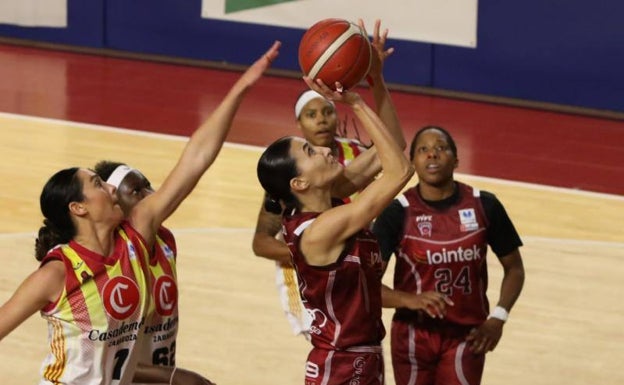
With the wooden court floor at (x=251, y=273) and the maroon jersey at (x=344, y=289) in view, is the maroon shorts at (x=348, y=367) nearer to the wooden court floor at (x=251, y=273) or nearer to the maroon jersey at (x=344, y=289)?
the maroon jersey at (x=344, y=289)

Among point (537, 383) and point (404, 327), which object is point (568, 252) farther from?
point (404, 327)

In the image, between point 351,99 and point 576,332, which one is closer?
point 351,99

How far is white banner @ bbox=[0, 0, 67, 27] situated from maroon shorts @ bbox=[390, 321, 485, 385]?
1081 centimetres

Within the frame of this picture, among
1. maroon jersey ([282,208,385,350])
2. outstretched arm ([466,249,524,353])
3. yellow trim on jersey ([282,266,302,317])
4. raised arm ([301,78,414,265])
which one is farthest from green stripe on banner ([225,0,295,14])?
raised arm ([301,78,414,265])

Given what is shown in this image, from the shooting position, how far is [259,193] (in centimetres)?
1059

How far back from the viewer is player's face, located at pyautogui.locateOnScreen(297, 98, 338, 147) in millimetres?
6641

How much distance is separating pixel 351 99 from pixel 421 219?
116cm

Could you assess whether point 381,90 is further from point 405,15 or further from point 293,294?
point 405,15

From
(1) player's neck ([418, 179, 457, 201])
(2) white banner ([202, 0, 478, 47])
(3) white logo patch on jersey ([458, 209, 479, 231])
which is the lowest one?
(3) white logo patch on jersey ([458, 209, 479, 231])

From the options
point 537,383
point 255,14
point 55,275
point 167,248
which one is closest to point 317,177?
point 167,248

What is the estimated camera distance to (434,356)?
19.1 ft

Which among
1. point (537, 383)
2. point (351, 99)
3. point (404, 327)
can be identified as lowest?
point (537, 383)

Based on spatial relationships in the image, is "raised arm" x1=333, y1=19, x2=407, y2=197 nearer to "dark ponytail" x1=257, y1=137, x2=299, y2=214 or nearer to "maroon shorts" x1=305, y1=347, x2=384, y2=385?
"dark ponytail" x1=257, y1=137, x2=299, y2=214

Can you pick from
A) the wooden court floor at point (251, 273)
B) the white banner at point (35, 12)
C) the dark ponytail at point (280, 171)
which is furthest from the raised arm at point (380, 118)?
the white banner at point (35, 12)
